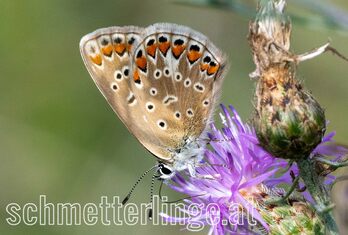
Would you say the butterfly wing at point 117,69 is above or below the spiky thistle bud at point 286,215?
above

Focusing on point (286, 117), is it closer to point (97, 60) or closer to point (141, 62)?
point (141, 62)

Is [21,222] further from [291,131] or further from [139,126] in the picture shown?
[291,131]

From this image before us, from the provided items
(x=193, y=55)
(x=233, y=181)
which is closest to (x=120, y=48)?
(x=193, y=55)

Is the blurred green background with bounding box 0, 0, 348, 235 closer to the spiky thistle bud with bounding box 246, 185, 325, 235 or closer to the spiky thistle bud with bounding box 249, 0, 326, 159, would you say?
the spiky thistle bud with bounding box 246, 185, 325, 235

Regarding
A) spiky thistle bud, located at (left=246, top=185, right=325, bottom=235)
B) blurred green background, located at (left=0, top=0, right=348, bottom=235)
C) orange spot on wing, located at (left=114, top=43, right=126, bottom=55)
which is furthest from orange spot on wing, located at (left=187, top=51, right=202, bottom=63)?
blurred green background, located at (left=0, top=0, right=348, bottom=235)

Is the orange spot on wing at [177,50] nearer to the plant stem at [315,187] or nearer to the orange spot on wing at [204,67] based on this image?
the orange spot on wing at [204,67]

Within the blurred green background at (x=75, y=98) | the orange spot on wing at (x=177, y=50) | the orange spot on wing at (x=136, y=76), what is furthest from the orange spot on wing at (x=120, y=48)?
the blurred green background at (x=75, y=98)
